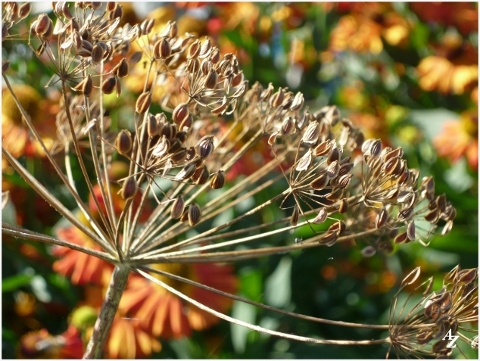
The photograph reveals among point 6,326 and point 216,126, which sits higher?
point 216,126

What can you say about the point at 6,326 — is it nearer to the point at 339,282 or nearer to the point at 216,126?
the point at 216,126

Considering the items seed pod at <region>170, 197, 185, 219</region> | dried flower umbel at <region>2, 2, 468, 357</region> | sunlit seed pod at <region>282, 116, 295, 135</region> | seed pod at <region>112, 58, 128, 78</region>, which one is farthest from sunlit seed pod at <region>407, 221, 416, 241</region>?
seed pod at <region>112, 58, 128, 78</region>

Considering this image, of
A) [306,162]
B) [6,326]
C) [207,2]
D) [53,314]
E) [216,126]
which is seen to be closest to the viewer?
[306,162]

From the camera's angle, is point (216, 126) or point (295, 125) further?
point (216, 126)

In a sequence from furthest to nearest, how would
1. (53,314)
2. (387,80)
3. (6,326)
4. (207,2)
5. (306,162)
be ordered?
(387,80)
(207,2)
(53,314)
(6,326)
(306,162)

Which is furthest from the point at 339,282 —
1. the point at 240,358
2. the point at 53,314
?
the point at 53,314

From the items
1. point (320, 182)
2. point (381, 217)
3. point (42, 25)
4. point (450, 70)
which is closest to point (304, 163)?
point (320, 182)

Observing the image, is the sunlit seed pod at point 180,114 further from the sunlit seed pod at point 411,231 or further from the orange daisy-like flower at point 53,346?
the orange daisy-like flower at point 53,346

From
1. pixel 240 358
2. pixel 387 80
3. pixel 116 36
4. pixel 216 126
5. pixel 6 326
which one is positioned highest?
pixel 116 36
